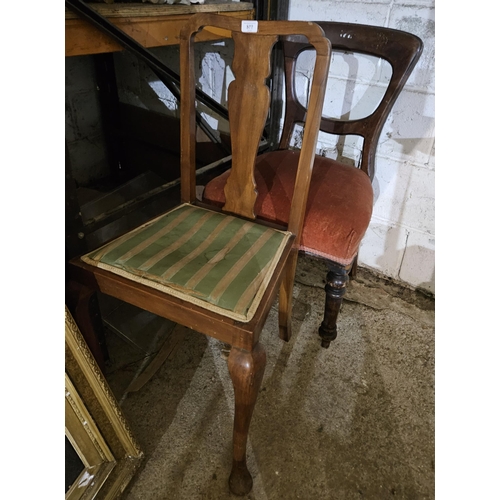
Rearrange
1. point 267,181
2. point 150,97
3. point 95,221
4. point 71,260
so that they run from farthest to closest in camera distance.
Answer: point 150,97, point 267,181, point 95,221, point 71,260

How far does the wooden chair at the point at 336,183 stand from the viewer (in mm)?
1188

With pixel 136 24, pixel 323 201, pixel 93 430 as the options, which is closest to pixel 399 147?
pixel 323 201

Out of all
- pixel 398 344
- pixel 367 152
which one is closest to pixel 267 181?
pixel 367 152

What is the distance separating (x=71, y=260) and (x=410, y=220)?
4.42 ft

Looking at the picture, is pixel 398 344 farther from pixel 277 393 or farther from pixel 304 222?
pixel 304 222

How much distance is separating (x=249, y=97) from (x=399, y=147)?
32.2 inches

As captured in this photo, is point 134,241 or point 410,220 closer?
point 134,241

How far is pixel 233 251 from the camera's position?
3.34 feet

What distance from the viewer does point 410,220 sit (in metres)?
1.70

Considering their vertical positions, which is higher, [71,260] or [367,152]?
[367,152]

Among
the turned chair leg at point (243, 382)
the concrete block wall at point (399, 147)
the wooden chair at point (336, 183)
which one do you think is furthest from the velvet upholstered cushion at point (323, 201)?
the turned chair leg at point (243, 382)

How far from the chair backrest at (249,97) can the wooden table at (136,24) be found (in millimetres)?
292

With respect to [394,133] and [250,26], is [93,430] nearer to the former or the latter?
[250,26]

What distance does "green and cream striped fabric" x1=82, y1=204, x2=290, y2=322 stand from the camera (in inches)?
34.9
